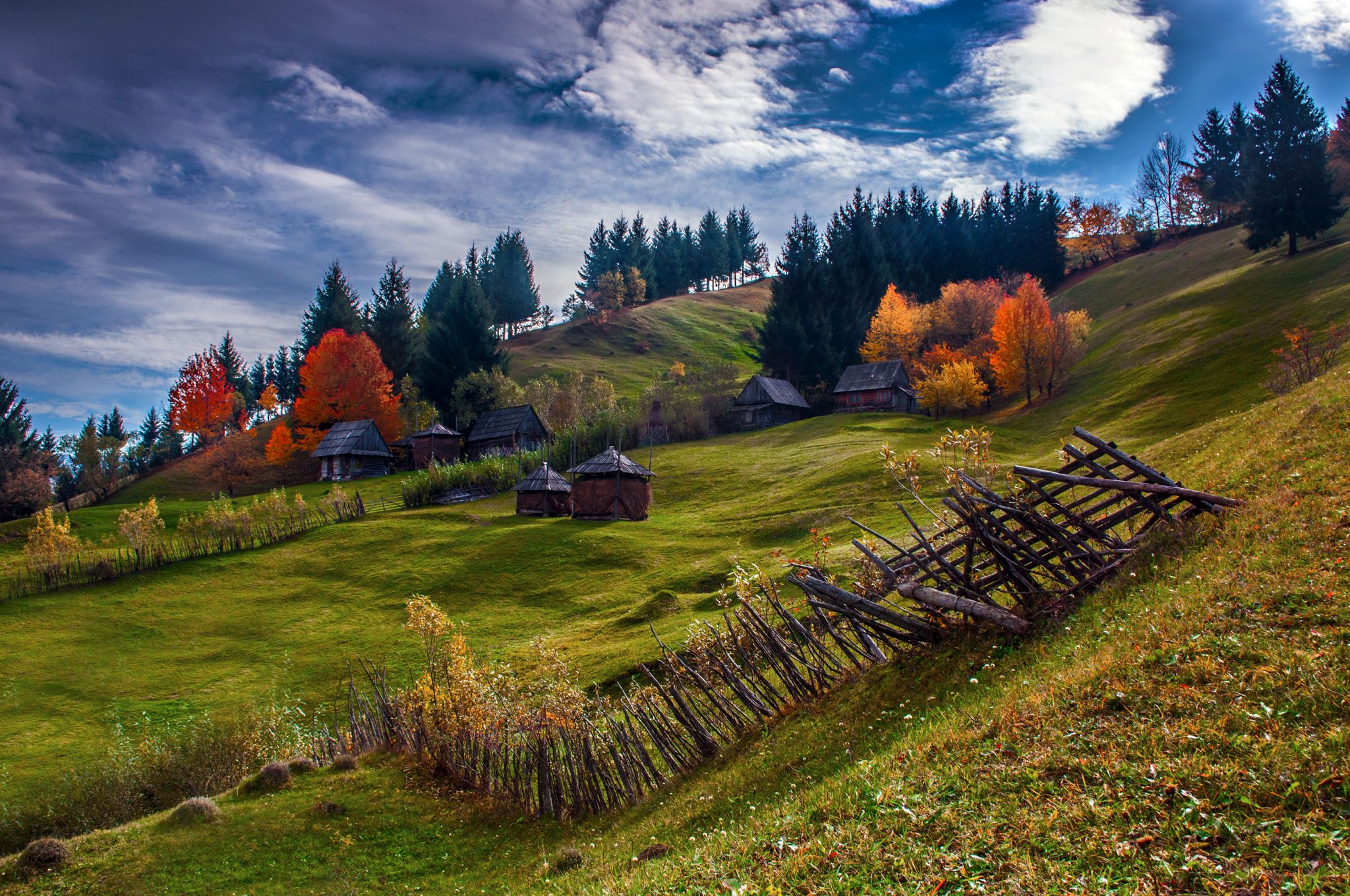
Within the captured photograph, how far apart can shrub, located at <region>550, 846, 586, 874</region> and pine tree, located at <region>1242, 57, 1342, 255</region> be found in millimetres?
74314

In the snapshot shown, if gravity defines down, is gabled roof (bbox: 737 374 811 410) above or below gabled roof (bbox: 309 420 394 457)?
below

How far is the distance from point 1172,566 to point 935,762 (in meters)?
4.41

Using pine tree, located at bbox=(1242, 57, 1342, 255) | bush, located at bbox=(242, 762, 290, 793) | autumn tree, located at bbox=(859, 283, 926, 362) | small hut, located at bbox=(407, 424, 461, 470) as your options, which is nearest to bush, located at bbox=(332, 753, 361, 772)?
bush, located at bbox=(242, 762, 290, 793)

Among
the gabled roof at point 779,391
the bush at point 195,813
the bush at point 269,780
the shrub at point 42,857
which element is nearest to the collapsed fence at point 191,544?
the bush at point 269,780

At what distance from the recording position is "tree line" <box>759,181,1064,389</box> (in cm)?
7775

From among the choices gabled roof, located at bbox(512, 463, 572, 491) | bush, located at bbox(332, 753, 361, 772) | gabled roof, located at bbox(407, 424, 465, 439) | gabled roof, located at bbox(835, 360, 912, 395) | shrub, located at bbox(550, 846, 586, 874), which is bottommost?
bush, located at bbox(332, 753, 361, 772)

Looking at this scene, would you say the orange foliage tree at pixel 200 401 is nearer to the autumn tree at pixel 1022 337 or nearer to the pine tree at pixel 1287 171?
the autumn tree at pixel 1022 337

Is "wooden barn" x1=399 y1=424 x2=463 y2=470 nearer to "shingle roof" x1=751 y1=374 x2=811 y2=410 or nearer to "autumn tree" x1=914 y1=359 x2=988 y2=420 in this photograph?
"shingle roof" x1=751 y1=374 x2=811 y2=410

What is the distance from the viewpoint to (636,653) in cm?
1802

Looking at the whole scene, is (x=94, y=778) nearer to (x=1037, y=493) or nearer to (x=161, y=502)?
(x=1037, y=493)

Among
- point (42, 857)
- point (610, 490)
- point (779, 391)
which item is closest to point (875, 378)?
point (779, 391)

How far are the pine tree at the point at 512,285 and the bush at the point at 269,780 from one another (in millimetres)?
102432

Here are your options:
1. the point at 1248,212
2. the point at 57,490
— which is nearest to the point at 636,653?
the point at 1248,212

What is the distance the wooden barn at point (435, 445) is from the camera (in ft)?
203
